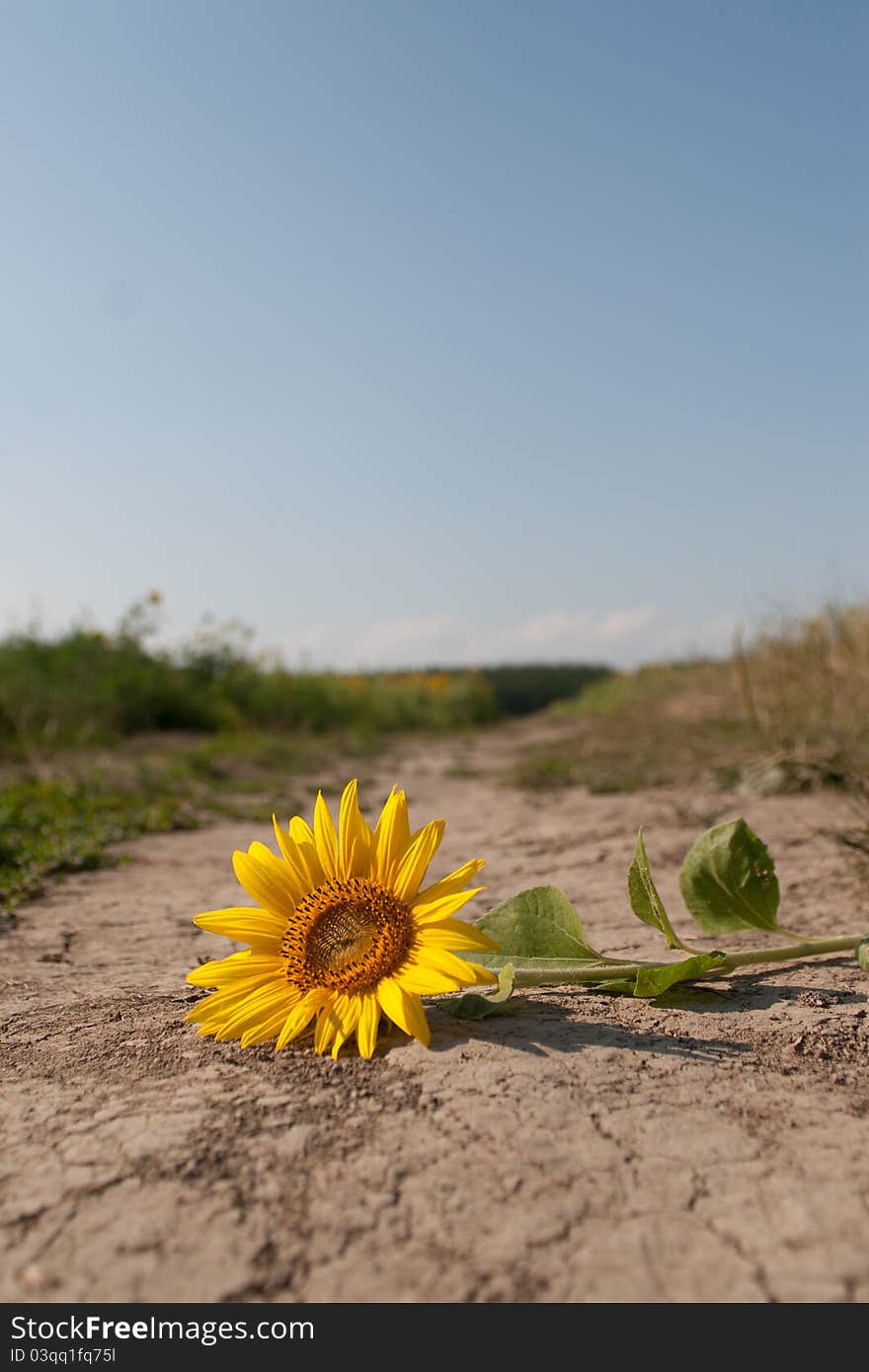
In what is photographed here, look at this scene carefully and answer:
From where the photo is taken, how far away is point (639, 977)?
1619 mm

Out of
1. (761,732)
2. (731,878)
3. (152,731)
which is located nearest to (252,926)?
(731,878)

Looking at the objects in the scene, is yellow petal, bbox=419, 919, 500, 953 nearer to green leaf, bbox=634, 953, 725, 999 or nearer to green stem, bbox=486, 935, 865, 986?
green stem, bbox=486, 935, 865, 986

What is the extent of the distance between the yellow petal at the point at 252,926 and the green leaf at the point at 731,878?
2.66 feet

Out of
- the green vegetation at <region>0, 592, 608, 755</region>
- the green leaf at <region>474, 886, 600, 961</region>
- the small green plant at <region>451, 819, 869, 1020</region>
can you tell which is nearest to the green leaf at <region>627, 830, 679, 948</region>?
the small green plant at <region>451, 819, 869, 1020</region>

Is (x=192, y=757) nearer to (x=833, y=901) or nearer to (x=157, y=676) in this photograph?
(x=157, y=676)

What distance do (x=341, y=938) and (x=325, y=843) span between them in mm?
172

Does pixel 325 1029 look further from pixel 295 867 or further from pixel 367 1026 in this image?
pixel 295 867

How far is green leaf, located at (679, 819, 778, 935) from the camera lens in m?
1.87

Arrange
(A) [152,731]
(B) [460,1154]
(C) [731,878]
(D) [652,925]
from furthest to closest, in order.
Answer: (A) [152,731] < (C) [731,878] < (D) [652,925] < (B) [460,1154]

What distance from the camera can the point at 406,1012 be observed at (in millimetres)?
1438

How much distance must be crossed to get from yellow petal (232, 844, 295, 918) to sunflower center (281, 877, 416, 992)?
30 millimetres

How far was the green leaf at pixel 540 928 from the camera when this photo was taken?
5.63 ft

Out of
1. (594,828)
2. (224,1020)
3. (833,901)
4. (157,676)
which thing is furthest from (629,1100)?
(157,676)

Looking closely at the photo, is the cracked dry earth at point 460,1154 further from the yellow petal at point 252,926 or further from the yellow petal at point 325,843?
the yellow petal at point 325,843
